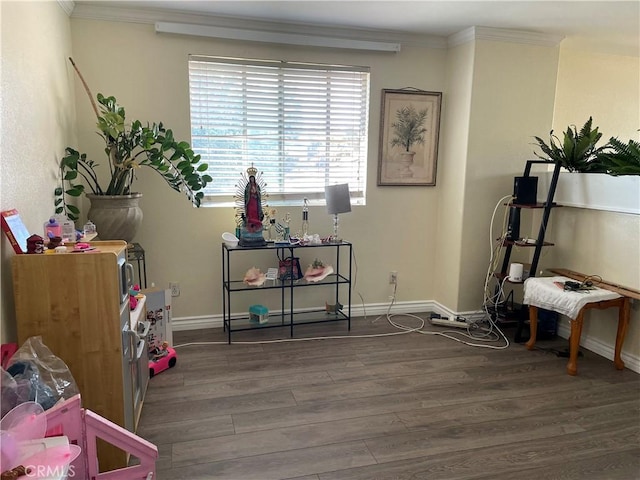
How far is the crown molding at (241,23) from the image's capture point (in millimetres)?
3125

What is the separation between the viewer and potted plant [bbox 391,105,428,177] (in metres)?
3.84

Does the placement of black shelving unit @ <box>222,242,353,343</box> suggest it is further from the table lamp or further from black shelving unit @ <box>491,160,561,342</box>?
black shelving unit @ <box>491,160,561,342</box>

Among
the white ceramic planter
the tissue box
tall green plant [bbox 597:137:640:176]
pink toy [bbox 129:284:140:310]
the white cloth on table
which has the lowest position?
the tissue box

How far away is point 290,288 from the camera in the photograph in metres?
3.80

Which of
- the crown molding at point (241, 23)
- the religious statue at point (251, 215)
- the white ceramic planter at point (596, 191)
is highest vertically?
the crown molding at point (241, 23)

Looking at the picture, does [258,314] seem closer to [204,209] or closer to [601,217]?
[204,209]

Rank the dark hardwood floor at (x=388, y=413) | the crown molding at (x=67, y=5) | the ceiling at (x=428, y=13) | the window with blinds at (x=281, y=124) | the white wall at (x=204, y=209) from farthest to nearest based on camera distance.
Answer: the window with blinds at (x=281, y=124) → the white wall at (x=204, y=209) → the ceiling at (x=428, y=13) → the crown molding at (x=67, y=5) → the dark hardwood floor at (x=388, y=413)

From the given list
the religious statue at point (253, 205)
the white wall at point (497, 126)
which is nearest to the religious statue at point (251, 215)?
the religious statue at point (253, 205)

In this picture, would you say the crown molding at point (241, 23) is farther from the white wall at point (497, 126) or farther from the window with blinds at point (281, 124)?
the white wall at point (497, 126)

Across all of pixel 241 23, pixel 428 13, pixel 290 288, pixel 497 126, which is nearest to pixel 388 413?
pixel 290 288

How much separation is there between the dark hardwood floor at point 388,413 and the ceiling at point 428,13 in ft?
7.69

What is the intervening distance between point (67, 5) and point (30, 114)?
1.15m

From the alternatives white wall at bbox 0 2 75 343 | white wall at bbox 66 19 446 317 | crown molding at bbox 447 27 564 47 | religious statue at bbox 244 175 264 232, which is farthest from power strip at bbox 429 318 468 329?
white wall at bbox 0 2 75 343

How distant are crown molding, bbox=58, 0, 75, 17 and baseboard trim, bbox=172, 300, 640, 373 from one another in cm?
225
